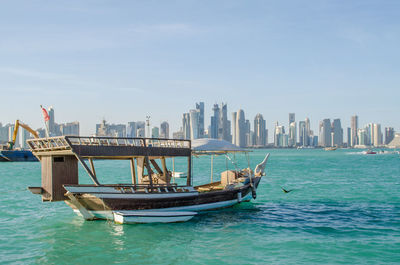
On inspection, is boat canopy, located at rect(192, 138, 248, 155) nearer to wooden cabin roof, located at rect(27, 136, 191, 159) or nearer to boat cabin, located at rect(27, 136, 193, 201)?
wooden cabin roof, located at rect(27, 136, 191, 159)

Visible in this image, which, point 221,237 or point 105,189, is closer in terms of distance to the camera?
point 221,237

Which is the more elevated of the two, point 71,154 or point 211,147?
point 211,147

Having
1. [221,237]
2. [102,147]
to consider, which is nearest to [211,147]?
[102,147]

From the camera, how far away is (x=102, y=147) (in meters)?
16.9

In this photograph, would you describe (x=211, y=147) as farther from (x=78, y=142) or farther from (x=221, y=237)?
(x=78, y=142)

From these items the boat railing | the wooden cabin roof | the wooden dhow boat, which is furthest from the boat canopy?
the boat railing

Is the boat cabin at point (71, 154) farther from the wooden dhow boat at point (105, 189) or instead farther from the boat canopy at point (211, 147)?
the boat canopy at point (211, 147)

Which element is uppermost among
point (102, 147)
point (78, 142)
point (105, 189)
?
point (78, 142)

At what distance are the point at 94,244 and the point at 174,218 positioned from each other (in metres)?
4.34

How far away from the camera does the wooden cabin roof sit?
1606 cm

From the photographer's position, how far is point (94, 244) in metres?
14.4

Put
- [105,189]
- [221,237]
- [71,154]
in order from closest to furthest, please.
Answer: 1. [221,237]
2. [71,154]
3. [105,189]

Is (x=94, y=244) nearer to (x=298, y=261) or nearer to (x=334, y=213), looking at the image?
(x=298, y=261)

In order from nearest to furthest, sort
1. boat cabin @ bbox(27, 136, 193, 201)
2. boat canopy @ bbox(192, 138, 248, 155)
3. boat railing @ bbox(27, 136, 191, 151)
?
boat railing @ bbox(27, 136, 191, 151) → boat cabin @ bbox(27, 136, 193, 201) → boat canopy @ bbox(192, 138, 248, 155)
